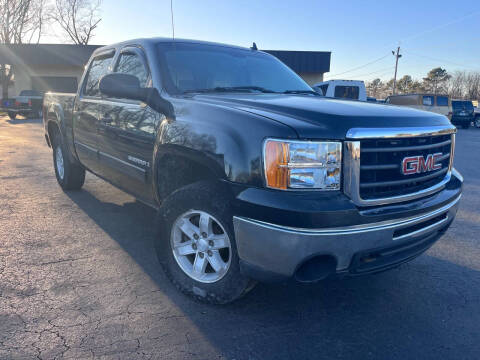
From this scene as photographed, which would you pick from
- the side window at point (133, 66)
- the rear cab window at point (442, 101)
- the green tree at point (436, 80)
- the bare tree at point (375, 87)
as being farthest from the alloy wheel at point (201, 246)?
the bare tree at point (375, 87)

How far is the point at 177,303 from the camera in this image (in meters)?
2.73

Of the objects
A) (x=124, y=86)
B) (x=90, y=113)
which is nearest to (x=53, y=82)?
(x=90, y=113)

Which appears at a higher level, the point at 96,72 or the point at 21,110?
the point at 96,72

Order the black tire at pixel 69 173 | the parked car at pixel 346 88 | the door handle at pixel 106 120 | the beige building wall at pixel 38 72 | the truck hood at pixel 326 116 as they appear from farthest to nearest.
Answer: the beige building wall at pixel 38 72, the parked car at pixel 346 88, the black tire at pixel 69 173, the door handle at pixel 106 120, the truck hood at pixel 326 116

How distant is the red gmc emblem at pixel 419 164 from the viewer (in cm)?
239

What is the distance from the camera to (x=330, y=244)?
2088mm

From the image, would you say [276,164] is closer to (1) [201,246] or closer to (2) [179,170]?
(1) [201,246]

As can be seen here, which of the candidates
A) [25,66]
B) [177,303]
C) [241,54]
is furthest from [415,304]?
[25,66]

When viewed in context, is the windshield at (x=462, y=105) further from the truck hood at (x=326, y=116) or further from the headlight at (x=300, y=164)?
the headlight at (x=300, y=164)

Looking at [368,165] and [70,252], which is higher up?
[368,165]

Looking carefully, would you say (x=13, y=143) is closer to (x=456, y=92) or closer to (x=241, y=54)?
(x=241, y=54)

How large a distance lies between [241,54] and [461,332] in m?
3.03

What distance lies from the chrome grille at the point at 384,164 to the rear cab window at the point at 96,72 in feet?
9.96

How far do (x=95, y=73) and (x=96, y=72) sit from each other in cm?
3
